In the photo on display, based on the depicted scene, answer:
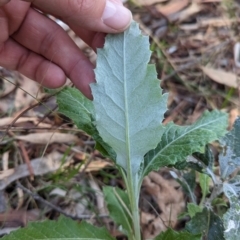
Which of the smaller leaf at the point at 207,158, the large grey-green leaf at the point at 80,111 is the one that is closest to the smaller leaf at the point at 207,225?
the smaller leaf at the point at 207,158

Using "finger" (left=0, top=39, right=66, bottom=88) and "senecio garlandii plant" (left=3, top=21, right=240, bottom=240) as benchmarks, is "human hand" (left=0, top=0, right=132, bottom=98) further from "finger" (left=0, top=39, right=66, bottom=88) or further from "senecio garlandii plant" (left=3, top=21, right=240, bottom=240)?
"senecio garlandii plant" (left=3, top=21, right=240, bottom=240)

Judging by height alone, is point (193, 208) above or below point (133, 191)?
below

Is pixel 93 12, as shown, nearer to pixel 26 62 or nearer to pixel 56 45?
pixel 56 45

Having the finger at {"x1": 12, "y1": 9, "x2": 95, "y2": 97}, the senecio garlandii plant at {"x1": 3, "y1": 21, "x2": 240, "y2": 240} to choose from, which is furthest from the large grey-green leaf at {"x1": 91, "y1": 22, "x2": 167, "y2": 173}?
the finger at {"x1": 12, "y1": 9, "x2": 95, "y2": 97}

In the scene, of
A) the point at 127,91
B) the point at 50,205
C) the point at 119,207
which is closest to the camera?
the point at 127,91

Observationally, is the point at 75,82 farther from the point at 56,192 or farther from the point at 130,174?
the point at 56,192

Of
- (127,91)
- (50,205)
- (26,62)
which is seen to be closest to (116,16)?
(127,91)
